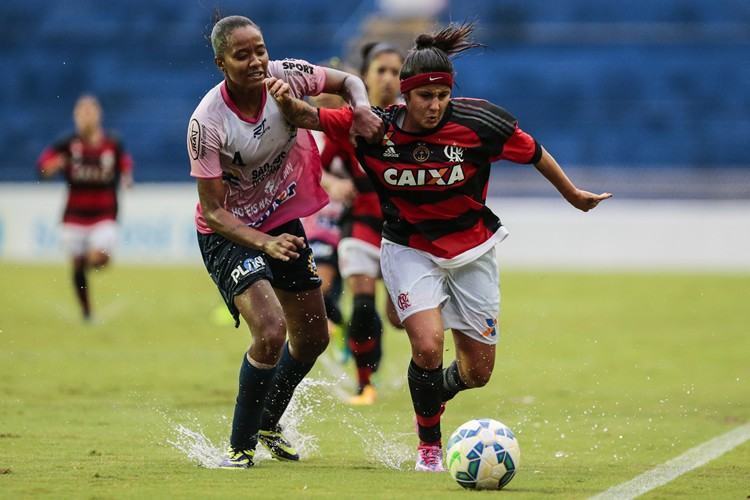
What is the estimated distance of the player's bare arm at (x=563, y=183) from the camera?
260 inches

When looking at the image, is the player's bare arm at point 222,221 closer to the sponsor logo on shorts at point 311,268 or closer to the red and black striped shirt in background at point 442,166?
the sponsor logo on shorts at point 311,268

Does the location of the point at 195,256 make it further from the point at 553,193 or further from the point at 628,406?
the point at 628,406

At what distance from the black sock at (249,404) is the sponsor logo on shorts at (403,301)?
2.34 feet

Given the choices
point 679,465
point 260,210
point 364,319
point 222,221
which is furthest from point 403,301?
point 364,319

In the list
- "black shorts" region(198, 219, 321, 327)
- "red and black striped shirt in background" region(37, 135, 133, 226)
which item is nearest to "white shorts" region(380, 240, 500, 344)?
"black shorts" region(198, 219, 321, 327)

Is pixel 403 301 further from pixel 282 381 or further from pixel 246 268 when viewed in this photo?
pixel 282 381

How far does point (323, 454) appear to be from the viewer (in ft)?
23.1

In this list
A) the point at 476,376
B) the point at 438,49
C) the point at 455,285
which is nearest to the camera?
the point at 438,49

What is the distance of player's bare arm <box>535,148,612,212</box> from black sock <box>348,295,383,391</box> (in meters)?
2.74

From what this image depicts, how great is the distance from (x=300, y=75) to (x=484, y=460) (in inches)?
87.4

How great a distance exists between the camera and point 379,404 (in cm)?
908

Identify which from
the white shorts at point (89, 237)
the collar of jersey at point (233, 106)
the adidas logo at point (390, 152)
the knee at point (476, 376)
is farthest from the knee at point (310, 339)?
the white shorts at point (89, 237)

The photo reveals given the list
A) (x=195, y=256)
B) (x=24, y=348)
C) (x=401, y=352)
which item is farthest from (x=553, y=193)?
(x=24, y=348)

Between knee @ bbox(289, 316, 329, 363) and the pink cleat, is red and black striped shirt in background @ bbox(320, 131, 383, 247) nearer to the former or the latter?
knee @ bbox(289, 316, 329, 363)
